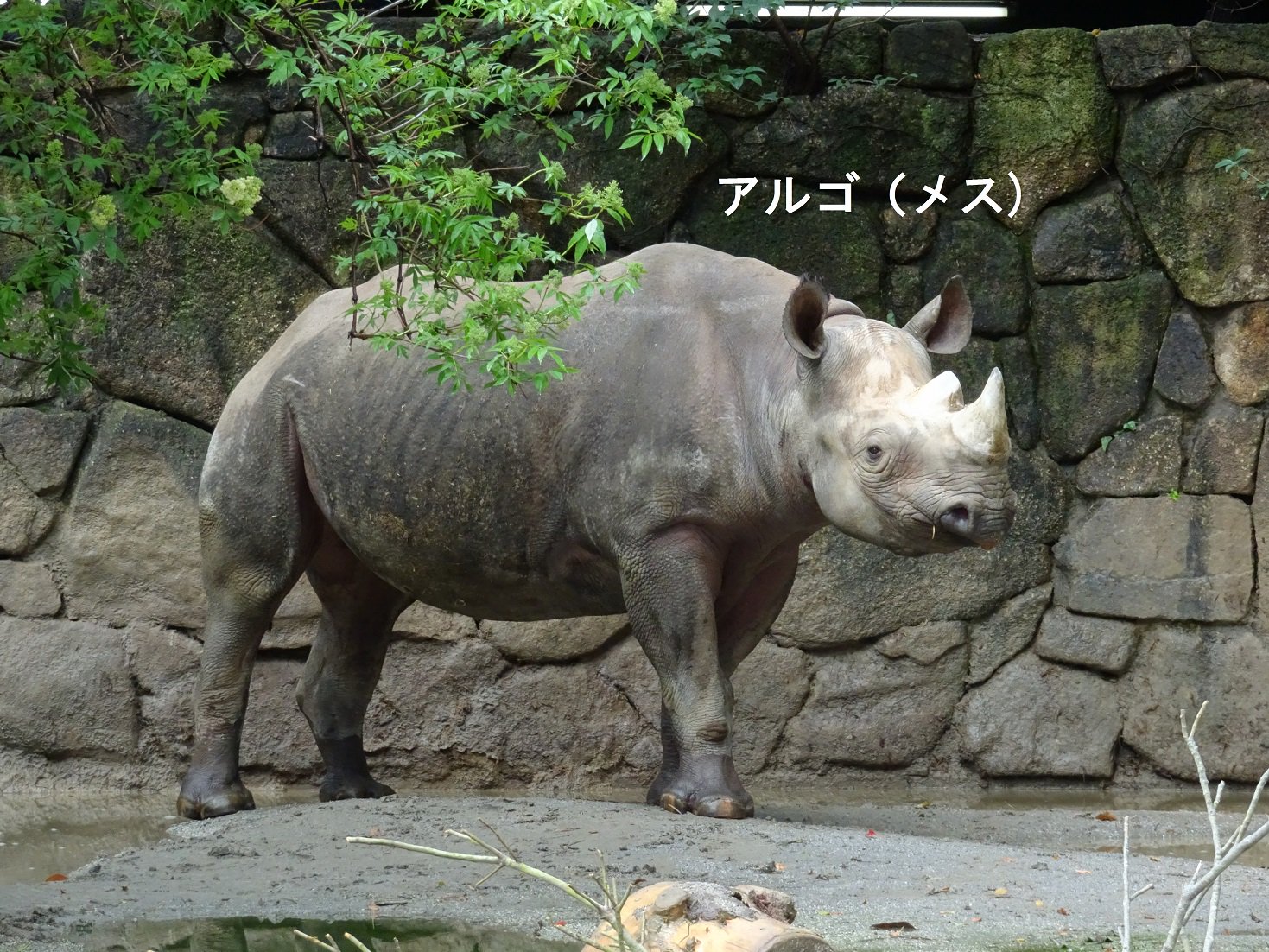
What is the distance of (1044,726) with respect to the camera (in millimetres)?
7598

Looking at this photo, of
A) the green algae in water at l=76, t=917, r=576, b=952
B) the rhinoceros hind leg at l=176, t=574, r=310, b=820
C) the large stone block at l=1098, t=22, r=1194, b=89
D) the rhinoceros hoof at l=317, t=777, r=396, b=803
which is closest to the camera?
the green algae in water at l=76, t=917, r=576, b=952

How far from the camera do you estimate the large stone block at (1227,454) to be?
24.8 feet

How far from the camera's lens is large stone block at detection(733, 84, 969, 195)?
7.72 metres

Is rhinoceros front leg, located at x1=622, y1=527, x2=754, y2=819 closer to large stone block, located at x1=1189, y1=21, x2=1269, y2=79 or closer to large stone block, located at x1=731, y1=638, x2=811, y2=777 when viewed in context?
large stone block, located at x1=731, y1=638, x2=811, y2=777

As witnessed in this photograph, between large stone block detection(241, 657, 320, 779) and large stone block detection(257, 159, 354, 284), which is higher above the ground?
large stone block detection(257, 159, 354, 284)

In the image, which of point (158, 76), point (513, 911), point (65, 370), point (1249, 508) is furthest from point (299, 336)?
point (1249, 508)

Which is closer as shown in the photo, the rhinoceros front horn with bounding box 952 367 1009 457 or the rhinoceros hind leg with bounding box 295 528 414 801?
the rhinoceros front horn with bounding box 952 367 1009 457

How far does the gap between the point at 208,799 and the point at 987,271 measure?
3831mm

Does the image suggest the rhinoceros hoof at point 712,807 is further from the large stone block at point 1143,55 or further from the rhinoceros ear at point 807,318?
the large stone block at point 1143,55

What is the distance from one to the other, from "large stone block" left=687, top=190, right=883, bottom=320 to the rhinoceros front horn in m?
2.62

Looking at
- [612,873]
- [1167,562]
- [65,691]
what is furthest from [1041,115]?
[65,691]

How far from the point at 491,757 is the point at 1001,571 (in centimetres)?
226

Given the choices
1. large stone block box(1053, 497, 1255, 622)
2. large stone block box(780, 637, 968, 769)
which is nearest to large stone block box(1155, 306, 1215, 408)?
large stone block box(1053, 497, 1255, 622)

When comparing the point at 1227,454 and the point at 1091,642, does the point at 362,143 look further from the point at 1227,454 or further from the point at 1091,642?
the point at 1227,454
